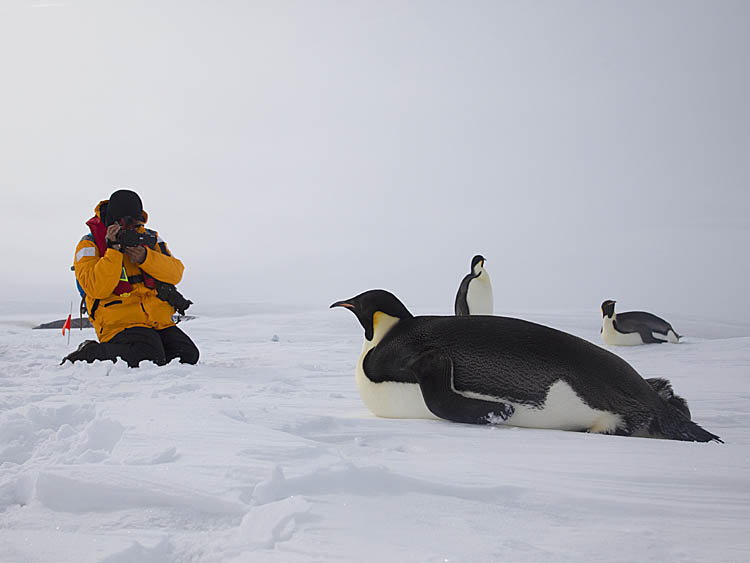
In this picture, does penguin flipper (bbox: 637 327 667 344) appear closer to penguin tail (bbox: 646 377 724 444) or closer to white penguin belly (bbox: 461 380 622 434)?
penguin tail (bbox: 646 377 724 444)

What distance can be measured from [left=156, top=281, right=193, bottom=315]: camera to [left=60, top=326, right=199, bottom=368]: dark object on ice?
0.28 meters

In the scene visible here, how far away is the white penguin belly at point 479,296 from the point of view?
9.75 metres

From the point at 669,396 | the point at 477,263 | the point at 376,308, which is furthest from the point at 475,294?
the point at 669,396

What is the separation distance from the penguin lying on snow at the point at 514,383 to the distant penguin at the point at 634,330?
23.9 feet

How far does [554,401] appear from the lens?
204 cm

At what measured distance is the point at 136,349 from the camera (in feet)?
14.9

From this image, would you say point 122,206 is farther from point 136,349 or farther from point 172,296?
point 136,349

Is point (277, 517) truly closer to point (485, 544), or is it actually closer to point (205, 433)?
point (485, 544)

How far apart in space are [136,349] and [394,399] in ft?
9.84

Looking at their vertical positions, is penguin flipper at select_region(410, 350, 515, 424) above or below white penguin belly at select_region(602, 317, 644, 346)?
above

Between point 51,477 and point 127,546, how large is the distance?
0.43 m

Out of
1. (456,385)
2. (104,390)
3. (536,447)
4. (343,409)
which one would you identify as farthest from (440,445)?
(104,390)

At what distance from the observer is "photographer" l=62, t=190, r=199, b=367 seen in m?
4.47

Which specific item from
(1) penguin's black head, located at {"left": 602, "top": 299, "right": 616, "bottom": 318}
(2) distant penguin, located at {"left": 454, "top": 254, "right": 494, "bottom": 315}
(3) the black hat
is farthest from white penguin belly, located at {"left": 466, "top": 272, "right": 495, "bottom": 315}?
(3) the black hat
